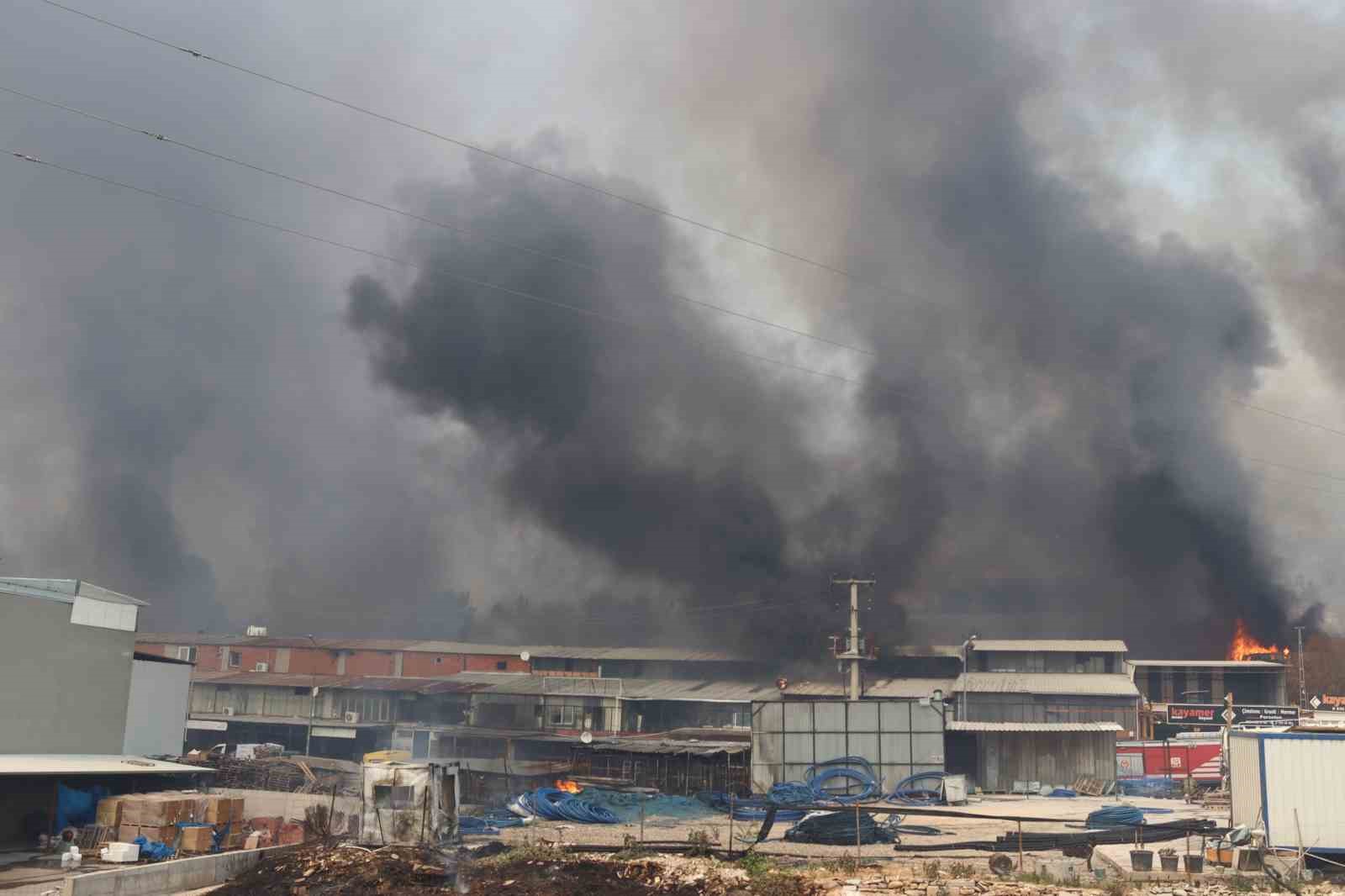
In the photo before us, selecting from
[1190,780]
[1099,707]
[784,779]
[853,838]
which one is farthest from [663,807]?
[1099,707]

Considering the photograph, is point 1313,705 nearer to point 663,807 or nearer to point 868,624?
point 868,624

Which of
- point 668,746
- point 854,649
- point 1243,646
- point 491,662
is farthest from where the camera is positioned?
point 1243,646

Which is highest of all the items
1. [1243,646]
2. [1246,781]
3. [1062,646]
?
[1243,646]

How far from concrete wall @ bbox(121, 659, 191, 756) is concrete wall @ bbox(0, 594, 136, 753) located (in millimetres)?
791

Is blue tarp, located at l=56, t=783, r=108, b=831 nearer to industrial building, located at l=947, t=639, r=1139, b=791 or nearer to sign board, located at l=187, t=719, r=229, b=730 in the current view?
industrial building, located at l=947, t=639, r=1139, b=791

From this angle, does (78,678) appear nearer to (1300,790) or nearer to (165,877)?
(165,877)

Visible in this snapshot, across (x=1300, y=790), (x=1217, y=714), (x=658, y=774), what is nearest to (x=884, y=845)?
(x=1300, y=790)

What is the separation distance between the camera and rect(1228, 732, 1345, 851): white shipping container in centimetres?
2709

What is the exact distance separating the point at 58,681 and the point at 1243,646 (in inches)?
3480

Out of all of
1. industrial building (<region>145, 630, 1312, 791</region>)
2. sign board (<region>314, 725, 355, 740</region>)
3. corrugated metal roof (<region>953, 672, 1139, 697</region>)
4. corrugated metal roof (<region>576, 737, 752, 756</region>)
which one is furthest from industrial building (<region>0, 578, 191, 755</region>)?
corrugated metal roof (<region>953, 672, 1139, 697</region>)

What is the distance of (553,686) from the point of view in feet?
240

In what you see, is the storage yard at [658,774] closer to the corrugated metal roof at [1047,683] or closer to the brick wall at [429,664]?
the brick wall at [429,664]

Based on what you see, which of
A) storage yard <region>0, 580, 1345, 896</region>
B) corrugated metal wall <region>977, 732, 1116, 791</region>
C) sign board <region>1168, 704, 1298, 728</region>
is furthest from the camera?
sign board <region>1168, 704, 1298, 728</region>

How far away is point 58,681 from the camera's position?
39656mm
